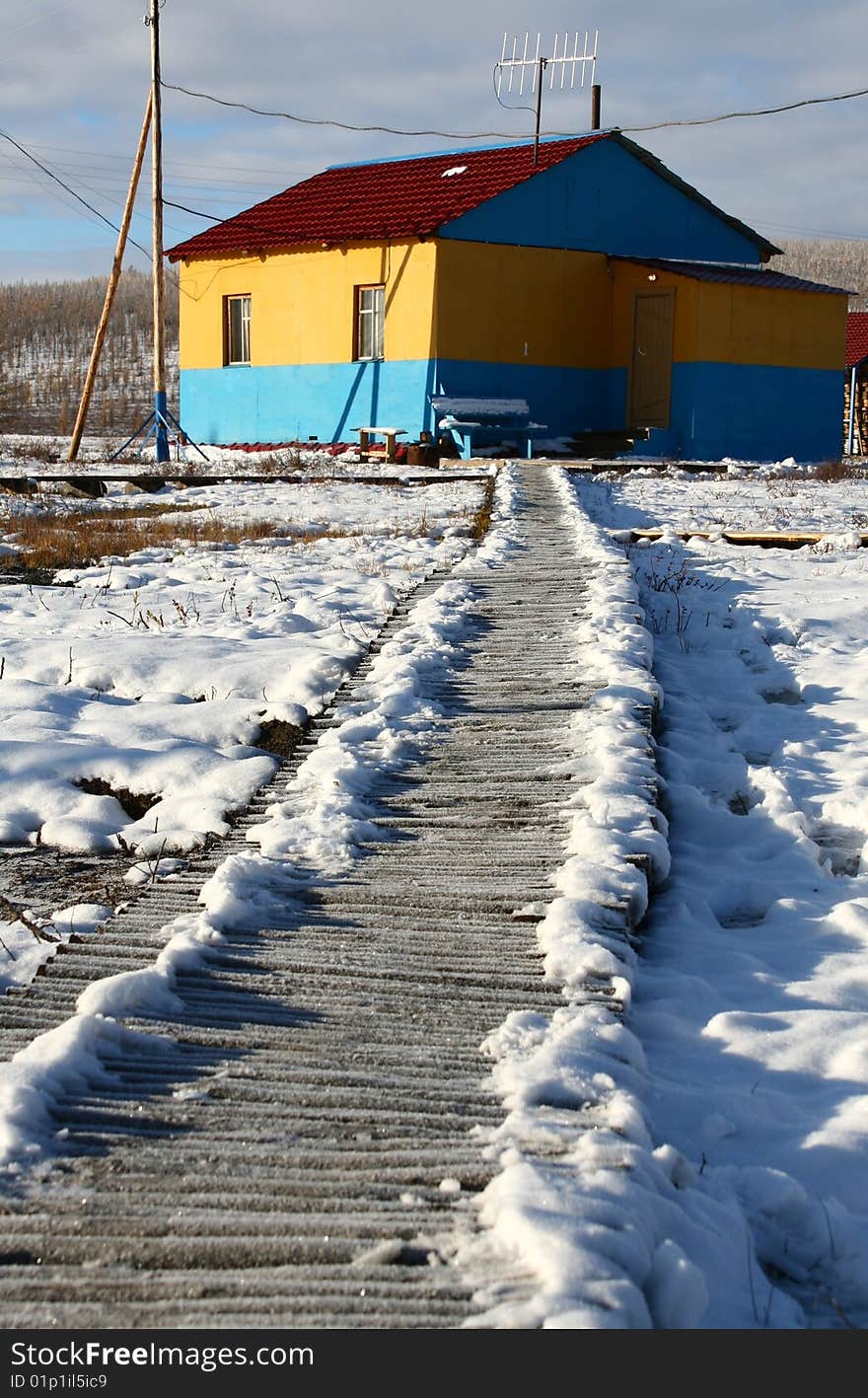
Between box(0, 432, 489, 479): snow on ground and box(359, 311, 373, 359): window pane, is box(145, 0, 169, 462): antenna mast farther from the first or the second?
box(359, 311, 373, 359): window pane

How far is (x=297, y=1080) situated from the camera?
8.81ft

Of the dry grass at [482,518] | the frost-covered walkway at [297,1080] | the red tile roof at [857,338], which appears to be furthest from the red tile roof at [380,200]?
the frost-covered walkway at [297,1080]

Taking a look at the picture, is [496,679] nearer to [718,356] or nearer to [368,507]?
[368,507]

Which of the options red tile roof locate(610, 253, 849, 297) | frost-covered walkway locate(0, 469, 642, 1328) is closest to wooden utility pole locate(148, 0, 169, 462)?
red tile roof locate(610, 253, 849, 297)

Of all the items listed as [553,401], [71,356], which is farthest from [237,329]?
[71,356]

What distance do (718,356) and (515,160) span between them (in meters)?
4.83

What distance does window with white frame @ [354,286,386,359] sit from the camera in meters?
22.0

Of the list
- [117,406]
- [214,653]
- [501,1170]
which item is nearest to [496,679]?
[214,653]

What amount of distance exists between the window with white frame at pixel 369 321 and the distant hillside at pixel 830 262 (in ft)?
204

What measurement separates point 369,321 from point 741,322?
6.22 m

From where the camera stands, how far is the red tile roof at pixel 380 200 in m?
21.4

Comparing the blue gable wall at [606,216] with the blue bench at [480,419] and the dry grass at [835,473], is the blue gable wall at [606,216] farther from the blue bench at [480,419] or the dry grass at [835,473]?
the dry grass at [835,473]

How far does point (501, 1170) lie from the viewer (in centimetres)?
236

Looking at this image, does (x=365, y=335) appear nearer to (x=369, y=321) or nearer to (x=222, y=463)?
(x=369, y=321)
